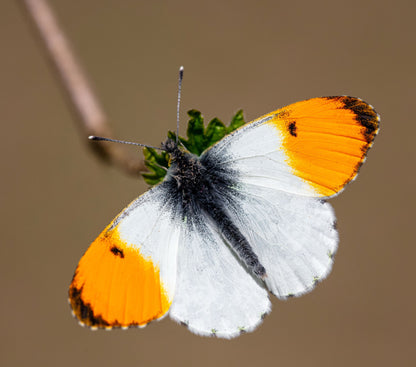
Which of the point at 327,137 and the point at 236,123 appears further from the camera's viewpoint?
the point at 236,123

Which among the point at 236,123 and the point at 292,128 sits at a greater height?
the point at 236,123

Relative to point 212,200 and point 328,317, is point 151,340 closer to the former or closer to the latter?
point 328,317

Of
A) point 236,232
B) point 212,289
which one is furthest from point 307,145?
point 212,289

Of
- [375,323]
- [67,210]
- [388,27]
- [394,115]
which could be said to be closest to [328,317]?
[375,323]

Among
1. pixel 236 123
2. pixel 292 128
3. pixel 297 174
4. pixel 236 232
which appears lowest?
pixel 236 232

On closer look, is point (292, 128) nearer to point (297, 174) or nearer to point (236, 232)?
point (297, 174)

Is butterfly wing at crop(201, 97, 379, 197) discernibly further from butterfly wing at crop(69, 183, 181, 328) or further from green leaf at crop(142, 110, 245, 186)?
butterfly wing at crop(69, 183, 181, 328)

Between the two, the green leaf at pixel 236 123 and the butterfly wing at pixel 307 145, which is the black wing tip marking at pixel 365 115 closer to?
the butterfly wing at pixel 307 145
